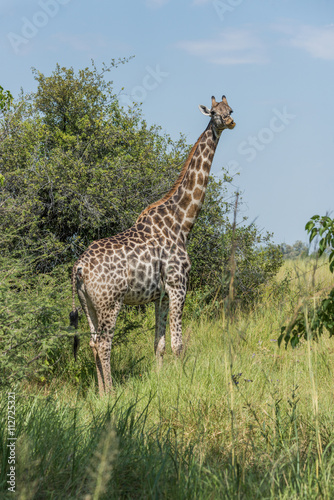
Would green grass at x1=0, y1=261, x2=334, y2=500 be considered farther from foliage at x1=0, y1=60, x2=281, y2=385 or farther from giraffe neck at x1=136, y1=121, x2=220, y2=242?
foliage at x1=0, y1=60, x2=281, y2=385

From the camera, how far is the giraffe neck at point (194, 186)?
23.7 ft

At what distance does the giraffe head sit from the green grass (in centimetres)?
281

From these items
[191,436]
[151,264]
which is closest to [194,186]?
[151,264]

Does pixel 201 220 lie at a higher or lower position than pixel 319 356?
higher

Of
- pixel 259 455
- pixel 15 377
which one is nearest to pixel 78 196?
pixel 15 377

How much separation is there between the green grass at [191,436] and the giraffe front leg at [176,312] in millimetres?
322

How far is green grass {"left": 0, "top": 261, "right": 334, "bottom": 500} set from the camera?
3023 mm

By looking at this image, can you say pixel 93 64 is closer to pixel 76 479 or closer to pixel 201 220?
pixel 201 220

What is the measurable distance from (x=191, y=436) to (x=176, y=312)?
2511 mm

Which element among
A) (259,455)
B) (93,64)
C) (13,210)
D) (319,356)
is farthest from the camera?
(93,64)

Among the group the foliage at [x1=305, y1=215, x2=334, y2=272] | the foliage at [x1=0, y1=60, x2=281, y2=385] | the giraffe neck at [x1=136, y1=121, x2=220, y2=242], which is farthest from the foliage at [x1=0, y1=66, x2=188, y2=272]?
the foliage at [x1=305, y1=215, x2=334, y2=272]

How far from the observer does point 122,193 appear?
9758 millimetres

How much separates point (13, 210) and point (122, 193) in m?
1.78

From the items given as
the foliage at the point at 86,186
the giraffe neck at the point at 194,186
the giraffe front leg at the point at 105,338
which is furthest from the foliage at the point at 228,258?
the giraffe front leg at the point at 105,338
